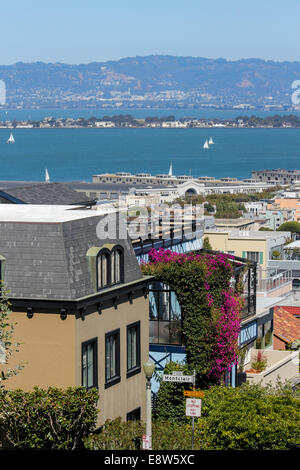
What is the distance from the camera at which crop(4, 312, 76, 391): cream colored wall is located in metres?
16.1

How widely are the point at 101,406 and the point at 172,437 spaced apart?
5.11 feet

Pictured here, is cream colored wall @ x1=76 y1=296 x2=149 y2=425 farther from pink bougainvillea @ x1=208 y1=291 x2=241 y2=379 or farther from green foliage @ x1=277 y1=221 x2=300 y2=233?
green foliage @ x1=277 y1=221 x2=300 y2=233

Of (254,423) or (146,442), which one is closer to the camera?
(146,442)

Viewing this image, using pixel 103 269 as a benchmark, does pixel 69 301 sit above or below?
below

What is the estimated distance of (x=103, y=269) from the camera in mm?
17297

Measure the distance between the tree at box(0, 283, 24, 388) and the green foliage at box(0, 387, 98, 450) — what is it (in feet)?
1.48

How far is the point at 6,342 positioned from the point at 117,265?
3314 mm

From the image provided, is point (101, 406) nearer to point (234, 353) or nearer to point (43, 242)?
point (43, 242)

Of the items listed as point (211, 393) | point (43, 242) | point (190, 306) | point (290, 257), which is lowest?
point (290, 257)

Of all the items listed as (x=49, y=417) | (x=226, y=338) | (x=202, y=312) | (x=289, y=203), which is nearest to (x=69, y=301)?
(x=49, y=417)

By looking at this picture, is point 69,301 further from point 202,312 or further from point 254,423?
point 202,312

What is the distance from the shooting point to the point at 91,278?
1681 cm

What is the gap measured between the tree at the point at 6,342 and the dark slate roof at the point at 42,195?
712 centimetres
